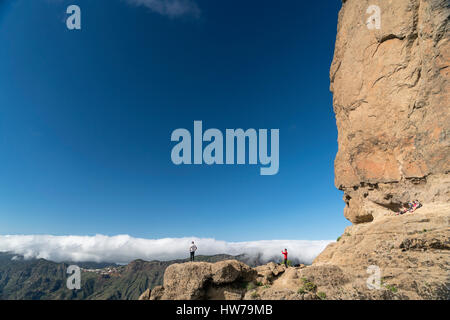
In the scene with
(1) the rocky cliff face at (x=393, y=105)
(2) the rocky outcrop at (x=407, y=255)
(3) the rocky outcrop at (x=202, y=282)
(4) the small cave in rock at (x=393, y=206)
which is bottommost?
(3) the rocky outcrop at (x=202, y=282)

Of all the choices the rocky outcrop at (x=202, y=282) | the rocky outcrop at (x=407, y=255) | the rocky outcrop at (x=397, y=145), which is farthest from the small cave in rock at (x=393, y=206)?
the rocky outcrop at (x=202, y=282)

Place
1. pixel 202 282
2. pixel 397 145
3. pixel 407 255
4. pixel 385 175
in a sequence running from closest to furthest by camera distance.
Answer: pixel 407 255
pixel 202 282
pixel 397 145
pixel 385 175

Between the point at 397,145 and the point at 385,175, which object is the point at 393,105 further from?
the point at 385,175

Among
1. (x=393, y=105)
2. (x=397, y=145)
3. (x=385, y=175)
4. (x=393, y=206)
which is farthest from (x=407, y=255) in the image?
(x=393, y=105)

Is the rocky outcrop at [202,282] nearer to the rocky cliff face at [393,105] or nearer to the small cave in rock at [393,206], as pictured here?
the small cave in rock at [393,206]

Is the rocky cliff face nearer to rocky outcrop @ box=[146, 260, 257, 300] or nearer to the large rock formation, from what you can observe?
the large rock formation

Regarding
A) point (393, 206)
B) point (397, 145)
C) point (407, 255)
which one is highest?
point (397, 145)

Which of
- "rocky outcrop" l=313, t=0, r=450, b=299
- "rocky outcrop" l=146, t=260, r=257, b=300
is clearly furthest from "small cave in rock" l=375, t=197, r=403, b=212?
"rocky outcrop" l=146, t=260, r=257, b=300

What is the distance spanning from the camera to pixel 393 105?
66.4ft

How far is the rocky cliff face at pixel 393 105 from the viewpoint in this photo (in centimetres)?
1738

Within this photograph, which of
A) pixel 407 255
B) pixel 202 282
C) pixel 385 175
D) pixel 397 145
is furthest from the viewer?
pixel 385 175
